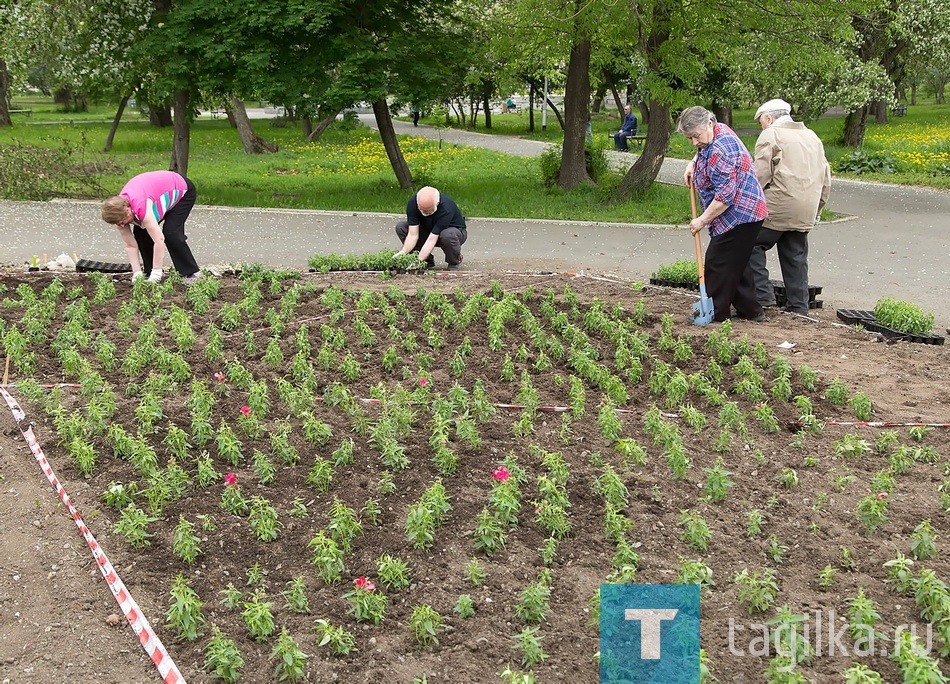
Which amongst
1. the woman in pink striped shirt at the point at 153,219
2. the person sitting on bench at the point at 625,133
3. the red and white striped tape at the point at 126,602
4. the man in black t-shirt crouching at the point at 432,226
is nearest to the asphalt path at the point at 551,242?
the man in black t-shirt crouching at the point at 432,226

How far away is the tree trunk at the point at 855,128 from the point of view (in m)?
23.3

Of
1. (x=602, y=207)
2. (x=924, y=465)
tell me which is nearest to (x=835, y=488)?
(x=924, y=465)

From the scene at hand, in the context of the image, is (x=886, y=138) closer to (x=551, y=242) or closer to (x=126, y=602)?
(x=551, y=242)

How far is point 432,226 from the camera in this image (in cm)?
971

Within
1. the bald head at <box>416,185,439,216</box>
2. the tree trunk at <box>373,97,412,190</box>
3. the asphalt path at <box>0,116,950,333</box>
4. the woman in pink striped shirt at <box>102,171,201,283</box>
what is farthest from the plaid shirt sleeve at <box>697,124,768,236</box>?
the tree trunk at <box>373,97,412,190</box>

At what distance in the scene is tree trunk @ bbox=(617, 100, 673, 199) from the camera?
14172 millimetres

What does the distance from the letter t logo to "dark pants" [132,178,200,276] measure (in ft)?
21.7

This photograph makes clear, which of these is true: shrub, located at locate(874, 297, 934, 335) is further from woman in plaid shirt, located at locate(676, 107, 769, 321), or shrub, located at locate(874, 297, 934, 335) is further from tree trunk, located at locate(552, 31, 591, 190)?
tree trunk, located at locate(552, 31, 591, 190)

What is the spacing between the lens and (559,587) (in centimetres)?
388

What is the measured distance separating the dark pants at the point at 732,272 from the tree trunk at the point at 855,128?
58.7 ft

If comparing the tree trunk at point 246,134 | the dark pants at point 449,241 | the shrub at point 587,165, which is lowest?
the dark pants at point 449,241

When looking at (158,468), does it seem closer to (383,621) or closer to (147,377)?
(147,377)

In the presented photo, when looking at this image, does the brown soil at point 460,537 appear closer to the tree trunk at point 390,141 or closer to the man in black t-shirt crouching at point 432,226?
the man in black t-shirt crouching at point 432,226

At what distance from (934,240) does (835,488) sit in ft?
27.1
